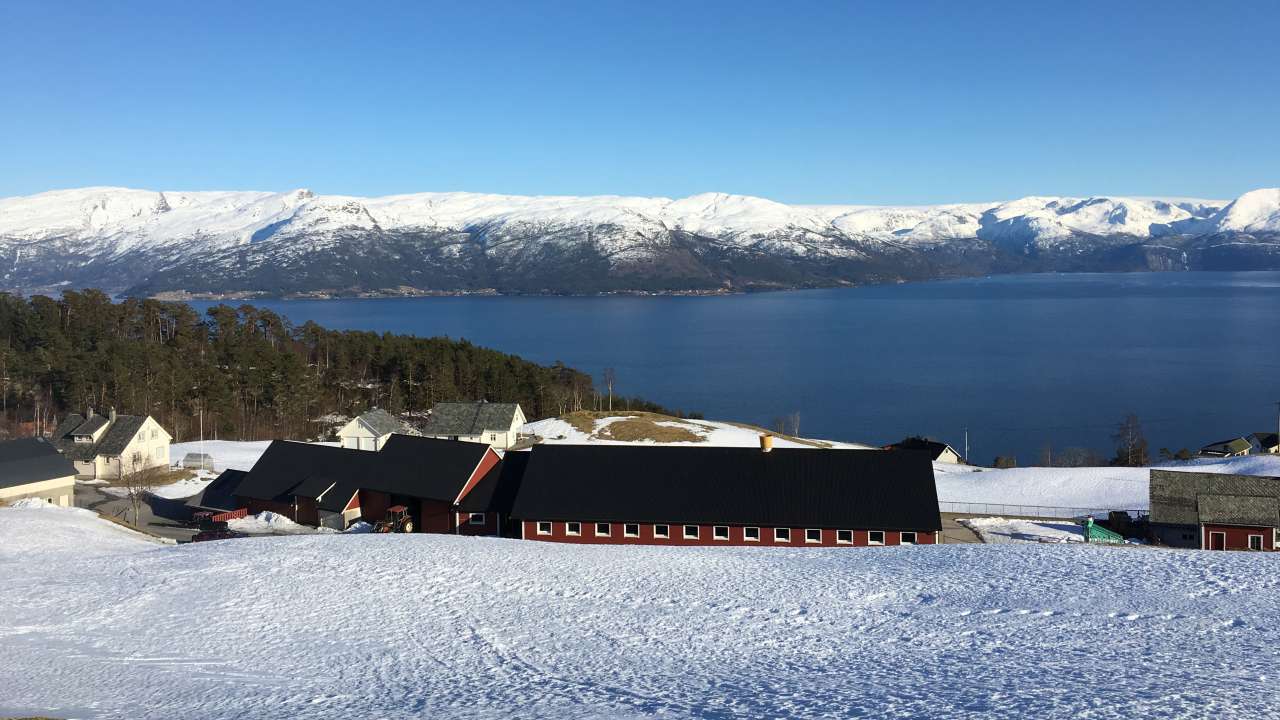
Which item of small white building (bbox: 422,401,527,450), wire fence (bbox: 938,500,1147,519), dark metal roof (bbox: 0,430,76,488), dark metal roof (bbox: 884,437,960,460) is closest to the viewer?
wire fence (bbox: 938,500,1147,519)

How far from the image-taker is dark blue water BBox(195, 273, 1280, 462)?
69.8 meters

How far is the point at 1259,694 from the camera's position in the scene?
11398 millimetres

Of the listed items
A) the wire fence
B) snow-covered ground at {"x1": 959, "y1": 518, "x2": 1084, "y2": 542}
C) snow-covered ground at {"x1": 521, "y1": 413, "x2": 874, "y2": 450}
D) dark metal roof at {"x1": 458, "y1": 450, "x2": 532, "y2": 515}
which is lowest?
the wire fence

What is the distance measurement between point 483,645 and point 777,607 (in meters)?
5.77

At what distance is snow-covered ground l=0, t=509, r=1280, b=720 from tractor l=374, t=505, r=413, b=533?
18.5 feet

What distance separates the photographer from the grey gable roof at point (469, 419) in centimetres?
5062

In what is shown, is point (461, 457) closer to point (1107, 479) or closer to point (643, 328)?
point (1107, 479)

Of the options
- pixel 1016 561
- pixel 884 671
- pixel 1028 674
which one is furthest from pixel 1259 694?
pixel 1016 561

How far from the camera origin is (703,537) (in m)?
26.7

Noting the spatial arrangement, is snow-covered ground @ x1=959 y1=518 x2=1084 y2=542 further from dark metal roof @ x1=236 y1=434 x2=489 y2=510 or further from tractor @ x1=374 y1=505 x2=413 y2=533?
tractor @ x1=374 y1=505 x2=413 y2=533

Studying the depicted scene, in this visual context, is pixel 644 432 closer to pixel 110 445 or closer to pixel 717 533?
pixel 110 445

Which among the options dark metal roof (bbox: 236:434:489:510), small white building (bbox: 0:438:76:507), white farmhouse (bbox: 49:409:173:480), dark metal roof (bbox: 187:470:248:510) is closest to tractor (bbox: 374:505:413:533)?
dark metal roof (bbox: 236:434:489:510)

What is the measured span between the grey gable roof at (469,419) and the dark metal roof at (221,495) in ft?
52.8

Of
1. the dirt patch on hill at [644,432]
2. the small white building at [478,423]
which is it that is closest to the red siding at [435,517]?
the small white building at [478,423]
